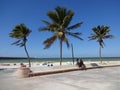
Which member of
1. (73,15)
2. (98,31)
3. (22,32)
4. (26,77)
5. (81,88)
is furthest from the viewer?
(98,31)

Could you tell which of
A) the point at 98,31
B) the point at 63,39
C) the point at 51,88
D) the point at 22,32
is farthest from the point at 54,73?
the point at 98,31

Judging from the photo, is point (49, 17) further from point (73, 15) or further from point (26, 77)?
point (26, 77)

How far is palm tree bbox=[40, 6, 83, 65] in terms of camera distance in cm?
2572

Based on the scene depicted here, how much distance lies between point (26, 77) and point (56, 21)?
13.5 m

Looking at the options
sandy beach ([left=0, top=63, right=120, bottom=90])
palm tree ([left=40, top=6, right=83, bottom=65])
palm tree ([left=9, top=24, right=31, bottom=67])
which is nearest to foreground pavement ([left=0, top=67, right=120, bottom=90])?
sandy beach ([left=0, top=63, right=120, bottom=90])

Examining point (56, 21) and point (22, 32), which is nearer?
point (56, 21)

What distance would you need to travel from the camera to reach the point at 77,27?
2736 centimetres

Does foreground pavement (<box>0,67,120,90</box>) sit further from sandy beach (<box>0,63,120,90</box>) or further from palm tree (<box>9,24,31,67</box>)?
palm tree (<box>9,24,31,67</box>)

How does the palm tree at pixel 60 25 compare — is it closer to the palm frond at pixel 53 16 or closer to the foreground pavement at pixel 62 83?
the palm frond at pixel 53 16

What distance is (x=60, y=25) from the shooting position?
26.8 meters

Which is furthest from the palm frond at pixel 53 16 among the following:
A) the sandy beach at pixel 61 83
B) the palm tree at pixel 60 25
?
the sandy beach at pixel 61 83

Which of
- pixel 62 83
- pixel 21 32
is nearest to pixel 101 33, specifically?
pixel 21 32

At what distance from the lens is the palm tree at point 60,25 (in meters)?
25.7

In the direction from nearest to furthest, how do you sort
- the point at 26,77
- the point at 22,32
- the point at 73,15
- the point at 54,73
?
the point at 26,77
the point at 54,73
the point at 73,15
the point at 22,32
